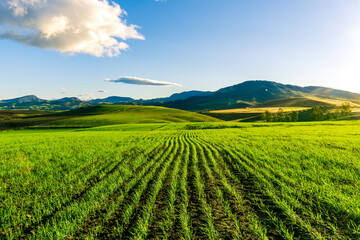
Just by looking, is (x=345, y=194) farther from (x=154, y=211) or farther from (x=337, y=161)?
(x=154, y=211)

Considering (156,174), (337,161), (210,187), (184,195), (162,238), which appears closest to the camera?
(162,238)

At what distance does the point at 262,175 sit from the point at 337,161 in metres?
6.91

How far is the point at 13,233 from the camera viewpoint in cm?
576

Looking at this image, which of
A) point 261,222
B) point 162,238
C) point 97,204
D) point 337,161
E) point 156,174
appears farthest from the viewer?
point 337,161

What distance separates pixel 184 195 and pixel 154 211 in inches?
70.5

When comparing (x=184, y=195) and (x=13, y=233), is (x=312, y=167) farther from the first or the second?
(x=13, y=233)

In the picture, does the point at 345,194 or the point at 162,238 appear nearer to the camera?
the point at 162,238

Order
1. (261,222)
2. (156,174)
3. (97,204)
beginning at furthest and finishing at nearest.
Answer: (156,174)
(97,204)
(261,222)

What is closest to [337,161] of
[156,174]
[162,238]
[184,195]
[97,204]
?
[184,195]

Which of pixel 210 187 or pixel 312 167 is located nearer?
pixel 210 187

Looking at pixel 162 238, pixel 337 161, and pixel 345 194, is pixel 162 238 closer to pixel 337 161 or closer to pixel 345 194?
pixel 345 194

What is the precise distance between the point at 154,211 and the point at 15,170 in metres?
12.7

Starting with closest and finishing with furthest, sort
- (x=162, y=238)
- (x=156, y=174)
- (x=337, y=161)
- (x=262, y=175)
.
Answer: (x=162, y=238)
(x=262, y=175)
(x=156, y=174)
(x=337, y=161)

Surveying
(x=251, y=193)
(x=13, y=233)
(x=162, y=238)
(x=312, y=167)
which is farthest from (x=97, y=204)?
(x=312, y=167)
